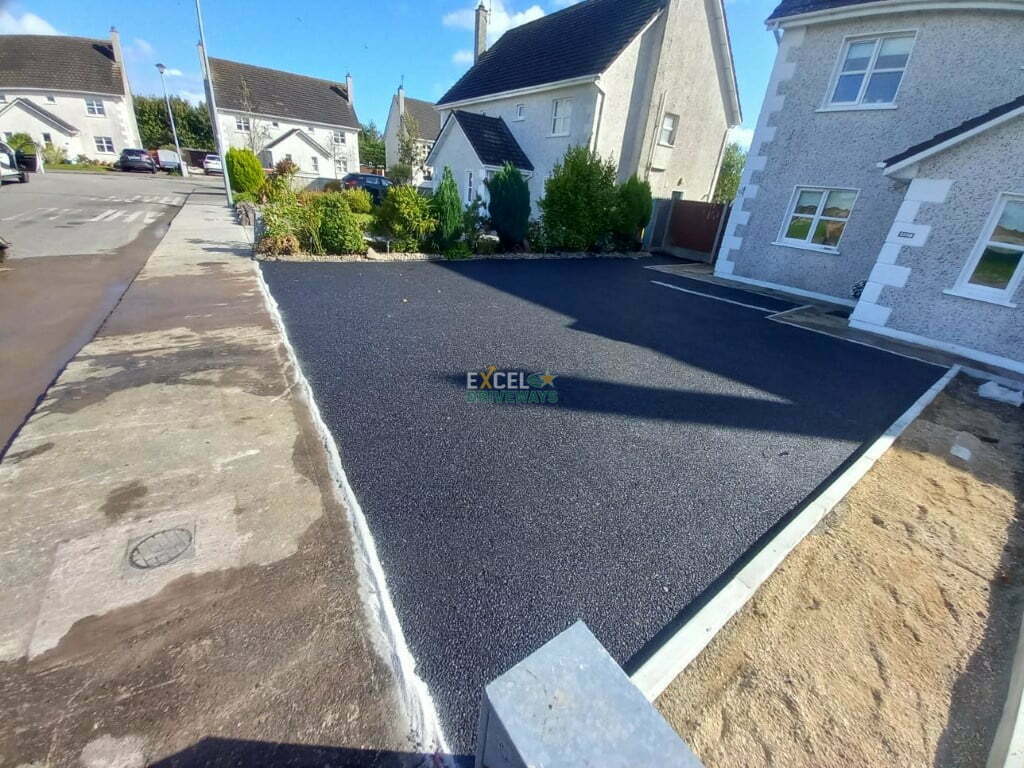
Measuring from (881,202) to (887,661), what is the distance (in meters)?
10.9

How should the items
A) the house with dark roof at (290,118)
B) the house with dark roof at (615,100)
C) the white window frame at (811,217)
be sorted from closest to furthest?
the white window frame at (811,217) → the house with dark roof at (615,100) → the house with dark roof at (290,118)

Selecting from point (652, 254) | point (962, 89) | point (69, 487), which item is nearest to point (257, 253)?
point (69, 487)

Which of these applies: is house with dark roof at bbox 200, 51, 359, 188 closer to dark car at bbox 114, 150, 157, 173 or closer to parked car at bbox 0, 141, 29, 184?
dark car at bbox 114, 150, 157, 173

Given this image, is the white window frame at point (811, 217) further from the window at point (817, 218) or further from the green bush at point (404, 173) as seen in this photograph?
the green bush at point (404, 173)

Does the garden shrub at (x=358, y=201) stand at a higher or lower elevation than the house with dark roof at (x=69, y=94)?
lower

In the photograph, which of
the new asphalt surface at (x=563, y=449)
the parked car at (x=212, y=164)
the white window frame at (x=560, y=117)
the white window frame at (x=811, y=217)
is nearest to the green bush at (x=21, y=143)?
the parked car at (x=212, y=164)

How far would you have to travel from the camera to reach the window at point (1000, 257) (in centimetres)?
659

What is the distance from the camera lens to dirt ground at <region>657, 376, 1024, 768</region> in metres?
1.75

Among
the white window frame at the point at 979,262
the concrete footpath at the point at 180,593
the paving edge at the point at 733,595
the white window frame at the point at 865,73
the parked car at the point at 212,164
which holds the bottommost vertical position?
the concrete footpath at the point at 180,593

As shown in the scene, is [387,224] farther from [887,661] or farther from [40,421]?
[887,661]

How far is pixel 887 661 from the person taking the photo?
2084 mm
